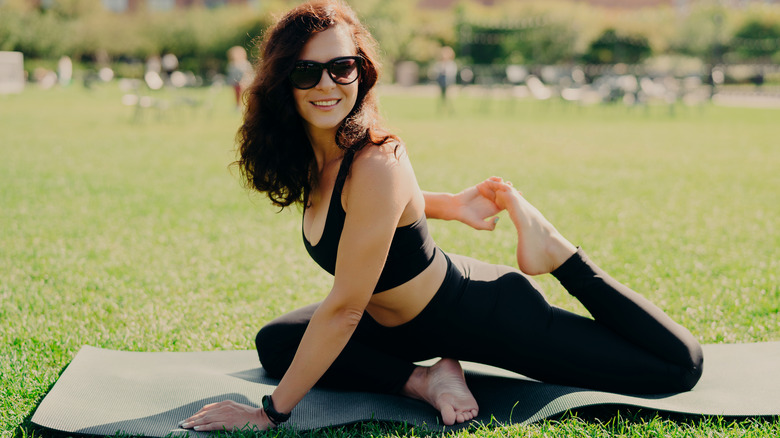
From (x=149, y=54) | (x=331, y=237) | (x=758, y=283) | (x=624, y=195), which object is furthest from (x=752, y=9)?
(x=331, y=237)

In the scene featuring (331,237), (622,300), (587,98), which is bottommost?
(587,98)

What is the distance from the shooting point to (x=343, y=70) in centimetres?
234

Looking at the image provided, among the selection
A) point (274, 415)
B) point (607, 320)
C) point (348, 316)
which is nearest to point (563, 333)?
point (607, 320)

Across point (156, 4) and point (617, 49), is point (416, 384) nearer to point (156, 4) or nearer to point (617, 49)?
point (617, 49)

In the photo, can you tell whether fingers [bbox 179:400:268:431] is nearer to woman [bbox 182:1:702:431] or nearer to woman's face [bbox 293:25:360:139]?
woman [bbox 182:1:702:431]

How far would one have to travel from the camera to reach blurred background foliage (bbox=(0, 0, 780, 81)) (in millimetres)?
40469

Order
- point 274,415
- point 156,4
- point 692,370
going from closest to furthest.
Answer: point 274,415, point 692,370, point 156,4

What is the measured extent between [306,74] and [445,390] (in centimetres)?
119

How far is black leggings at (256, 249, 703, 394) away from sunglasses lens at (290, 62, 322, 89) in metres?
0.80

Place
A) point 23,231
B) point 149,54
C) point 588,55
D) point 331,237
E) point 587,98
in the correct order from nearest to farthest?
point 331,237 → point 23,231 → point 587,98 → point 588,55 → point 149,54

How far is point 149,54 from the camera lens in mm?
47438

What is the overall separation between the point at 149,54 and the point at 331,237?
4874cm

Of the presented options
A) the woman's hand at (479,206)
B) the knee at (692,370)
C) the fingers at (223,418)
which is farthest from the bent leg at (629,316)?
the fingers at (223,418)

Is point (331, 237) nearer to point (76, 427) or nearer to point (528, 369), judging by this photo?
point (528, 369)
